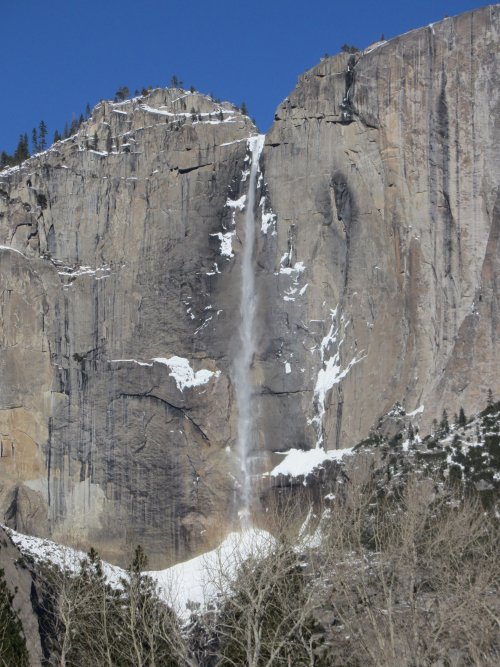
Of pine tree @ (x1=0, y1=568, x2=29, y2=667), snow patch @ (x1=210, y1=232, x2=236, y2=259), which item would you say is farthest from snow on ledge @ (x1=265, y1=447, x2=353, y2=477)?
pine tree @ (x1=0, y1=568, x2=29, y2=667)

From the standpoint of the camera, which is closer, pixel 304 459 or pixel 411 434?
pixel 411 434

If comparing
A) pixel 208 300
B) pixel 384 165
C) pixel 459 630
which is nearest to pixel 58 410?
pixel 208 300

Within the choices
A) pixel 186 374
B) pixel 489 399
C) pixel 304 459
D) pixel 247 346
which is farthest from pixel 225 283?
pixel 489 399

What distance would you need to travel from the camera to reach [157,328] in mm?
103250

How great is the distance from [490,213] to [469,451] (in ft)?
51.1

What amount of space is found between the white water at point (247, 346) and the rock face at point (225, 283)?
46cm

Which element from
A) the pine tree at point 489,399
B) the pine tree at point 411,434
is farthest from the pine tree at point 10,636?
the pine tree at point 489,399

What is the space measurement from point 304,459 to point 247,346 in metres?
8.76

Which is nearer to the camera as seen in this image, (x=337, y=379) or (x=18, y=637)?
(x=18, y=637)

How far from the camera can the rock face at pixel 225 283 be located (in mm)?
95188

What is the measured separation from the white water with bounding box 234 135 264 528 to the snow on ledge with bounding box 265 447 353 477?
2.28 meters

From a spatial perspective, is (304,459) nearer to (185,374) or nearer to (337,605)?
(185,374)

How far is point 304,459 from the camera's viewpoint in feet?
320

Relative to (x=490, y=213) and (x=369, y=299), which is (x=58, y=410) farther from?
(x=490, y=213)
